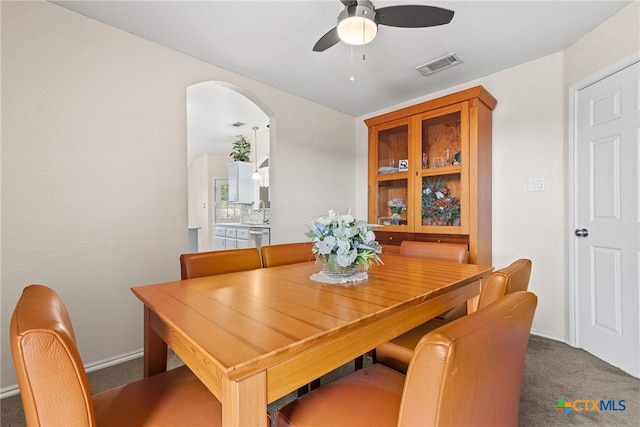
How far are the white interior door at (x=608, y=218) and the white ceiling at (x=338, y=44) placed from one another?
0.61m

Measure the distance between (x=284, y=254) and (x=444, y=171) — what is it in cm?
185

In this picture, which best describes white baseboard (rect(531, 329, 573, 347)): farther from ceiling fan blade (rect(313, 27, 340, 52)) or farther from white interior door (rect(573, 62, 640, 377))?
ceiling fan blade (rect(313, 27, 340, 52))

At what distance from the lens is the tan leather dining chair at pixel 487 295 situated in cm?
95

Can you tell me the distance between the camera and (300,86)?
3.18 meters

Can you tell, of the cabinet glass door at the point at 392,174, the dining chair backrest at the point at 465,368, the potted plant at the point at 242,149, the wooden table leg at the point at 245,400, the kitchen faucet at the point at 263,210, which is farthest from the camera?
the potted plant at the point at 242,149

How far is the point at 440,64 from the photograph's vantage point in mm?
2709

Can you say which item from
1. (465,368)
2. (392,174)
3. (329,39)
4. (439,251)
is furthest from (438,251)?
(465,368)

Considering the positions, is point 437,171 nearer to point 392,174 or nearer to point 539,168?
point 392,174

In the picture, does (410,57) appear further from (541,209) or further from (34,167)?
(34,167)

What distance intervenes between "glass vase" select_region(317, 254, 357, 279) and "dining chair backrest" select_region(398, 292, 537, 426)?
2.49 ft

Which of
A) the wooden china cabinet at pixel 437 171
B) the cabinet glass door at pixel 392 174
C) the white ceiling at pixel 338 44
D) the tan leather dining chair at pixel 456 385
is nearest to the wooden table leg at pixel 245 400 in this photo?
the tan leather dining chair at pixel 456 385

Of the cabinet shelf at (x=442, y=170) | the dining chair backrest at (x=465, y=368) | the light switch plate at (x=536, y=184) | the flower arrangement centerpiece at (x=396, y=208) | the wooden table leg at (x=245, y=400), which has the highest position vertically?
the cabinet shelf at (x=442, y=170)

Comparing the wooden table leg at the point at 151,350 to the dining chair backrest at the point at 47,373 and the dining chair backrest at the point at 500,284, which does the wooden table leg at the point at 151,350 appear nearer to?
the dining chair backrest at the point at 47,373

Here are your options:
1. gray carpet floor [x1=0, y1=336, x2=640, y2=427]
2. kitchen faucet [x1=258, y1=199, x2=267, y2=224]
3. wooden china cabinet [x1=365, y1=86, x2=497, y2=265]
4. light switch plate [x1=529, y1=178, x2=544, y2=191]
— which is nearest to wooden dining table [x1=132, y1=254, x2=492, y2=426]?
gray carpet floor [x1=0, y1=336, x2=640, y2=427]
